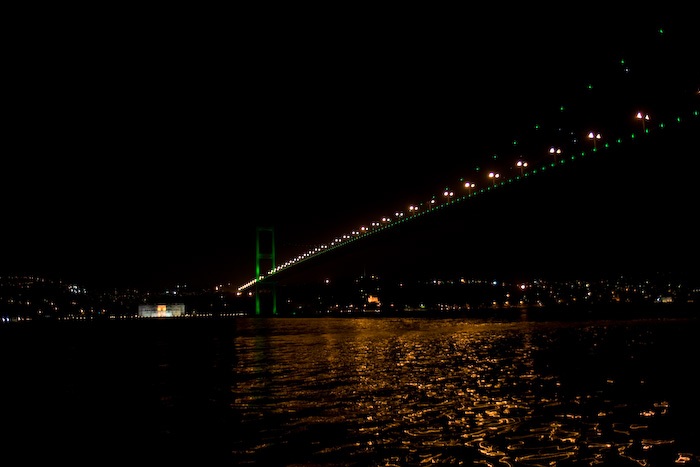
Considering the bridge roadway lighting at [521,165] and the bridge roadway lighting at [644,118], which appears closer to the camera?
the bridge roadway lighting at [644,118]

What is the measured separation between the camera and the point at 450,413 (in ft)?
23.3

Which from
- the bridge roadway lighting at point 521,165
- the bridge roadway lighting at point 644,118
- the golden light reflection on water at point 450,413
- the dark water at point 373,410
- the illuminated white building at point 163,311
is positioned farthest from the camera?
the illuminated white building at point 163,311

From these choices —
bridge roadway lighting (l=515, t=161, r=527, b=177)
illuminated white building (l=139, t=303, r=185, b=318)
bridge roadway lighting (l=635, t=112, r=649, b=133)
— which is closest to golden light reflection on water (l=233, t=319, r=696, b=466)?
bridge roadway lighting (l=635, t=112, r=649, b=133)

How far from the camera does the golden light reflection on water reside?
538cm

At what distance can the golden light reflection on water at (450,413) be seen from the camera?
538 centimetres

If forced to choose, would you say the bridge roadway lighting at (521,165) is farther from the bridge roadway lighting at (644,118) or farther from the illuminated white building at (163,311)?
the illuminated white building at (163,311)

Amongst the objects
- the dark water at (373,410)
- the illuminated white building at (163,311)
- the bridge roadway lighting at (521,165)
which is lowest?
the dark water at (373,410)

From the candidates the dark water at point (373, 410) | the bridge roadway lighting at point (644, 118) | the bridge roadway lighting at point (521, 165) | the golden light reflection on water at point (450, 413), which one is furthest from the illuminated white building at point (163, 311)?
the golden light reflection on water at point (450, 413)

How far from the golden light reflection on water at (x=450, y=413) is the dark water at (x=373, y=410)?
2 cm

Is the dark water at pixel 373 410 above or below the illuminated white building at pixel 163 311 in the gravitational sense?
below

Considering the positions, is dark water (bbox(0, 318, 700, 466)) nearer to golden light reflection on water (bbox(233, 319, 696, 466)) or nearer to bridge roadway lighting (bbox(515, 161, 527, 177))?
golden light reflection on water (bbox(233, 319, 696, 466))

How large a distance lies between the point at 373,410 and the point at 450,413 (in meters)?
0.90

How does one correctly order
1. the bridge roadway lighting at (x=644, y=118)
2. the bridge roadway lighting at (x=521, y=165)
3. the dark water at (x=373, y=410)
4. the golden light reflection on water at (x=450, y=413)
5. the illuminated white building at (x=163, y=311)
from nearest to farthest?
the golden light reflection on water at (x=450, y=413) → the dark water at (x=373, y=410) → the bridge roadway lighting at (x=644, y=118) → the bridge roadway lighting at (x=521, y=165) → the illuminated white building at (x=163, y=311)

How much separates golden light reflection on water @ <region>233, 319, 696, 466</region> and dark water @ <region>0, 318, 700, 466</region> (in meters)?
0.02
